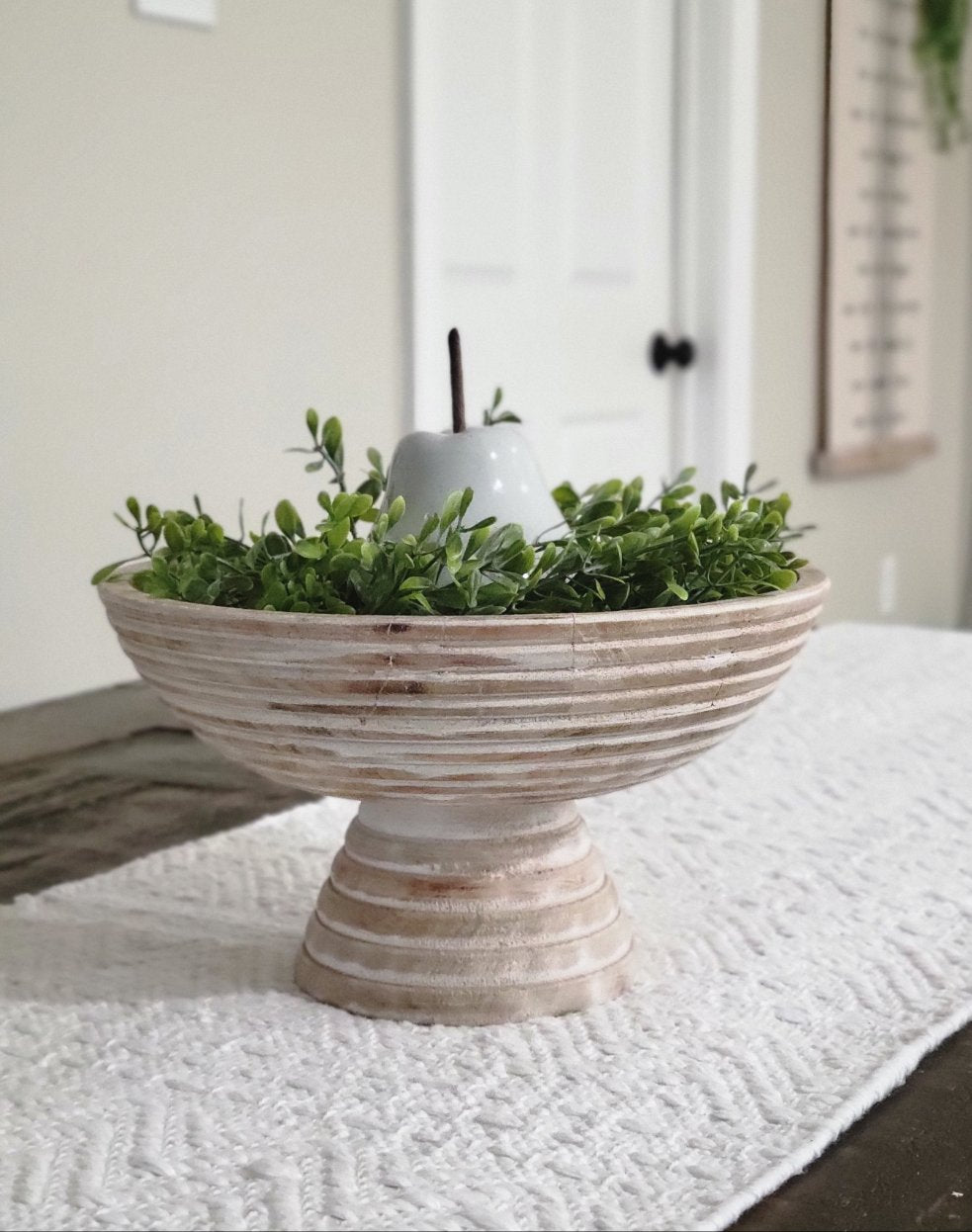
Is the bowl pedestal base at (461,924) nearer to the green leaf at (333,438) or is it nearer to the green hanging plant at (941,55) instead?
the green leaf at (333,438)

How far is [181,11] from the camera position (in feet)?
5.44

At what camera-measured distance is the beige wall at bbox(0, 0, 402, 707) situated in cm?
153

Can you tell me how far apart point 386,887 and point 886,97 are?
304 cm

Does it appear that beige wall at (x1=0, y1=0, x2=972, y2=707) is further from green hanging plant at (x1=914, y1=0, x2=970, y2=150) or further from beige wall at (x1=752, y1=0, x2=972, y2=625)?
green hanging plant at (x1=914, y1=0, x2=970, y2=150)

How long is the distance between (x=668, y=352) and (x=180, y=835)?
206 cm

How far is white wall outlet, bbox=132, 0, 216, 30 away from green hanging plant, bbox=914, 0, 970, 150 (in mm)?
2141

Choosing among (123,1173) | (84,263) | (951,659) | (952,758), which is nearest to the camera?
(123,1173)

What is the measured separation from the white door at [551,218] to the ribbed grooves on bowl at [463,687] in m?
1.52

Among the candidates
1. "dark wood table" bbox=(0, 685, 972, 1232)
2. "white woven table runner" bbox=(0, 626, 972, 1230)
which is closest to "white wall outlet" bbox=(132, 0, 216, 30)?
"dark wood table" bbox=(0, 685, 972, 1232)

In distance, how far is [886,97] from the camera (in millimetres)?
3227

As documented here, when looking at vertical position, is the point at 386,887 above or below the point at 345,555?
below

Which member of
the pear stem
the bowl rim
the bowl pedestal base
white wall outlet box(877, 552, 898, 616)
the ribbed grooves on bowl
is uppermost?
the pear stem

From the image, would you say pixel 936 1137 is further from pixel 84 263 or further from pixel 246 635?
pixel 84 263

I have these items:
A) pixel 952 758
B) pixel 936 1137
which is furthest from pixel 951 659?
pixel 936 1137
